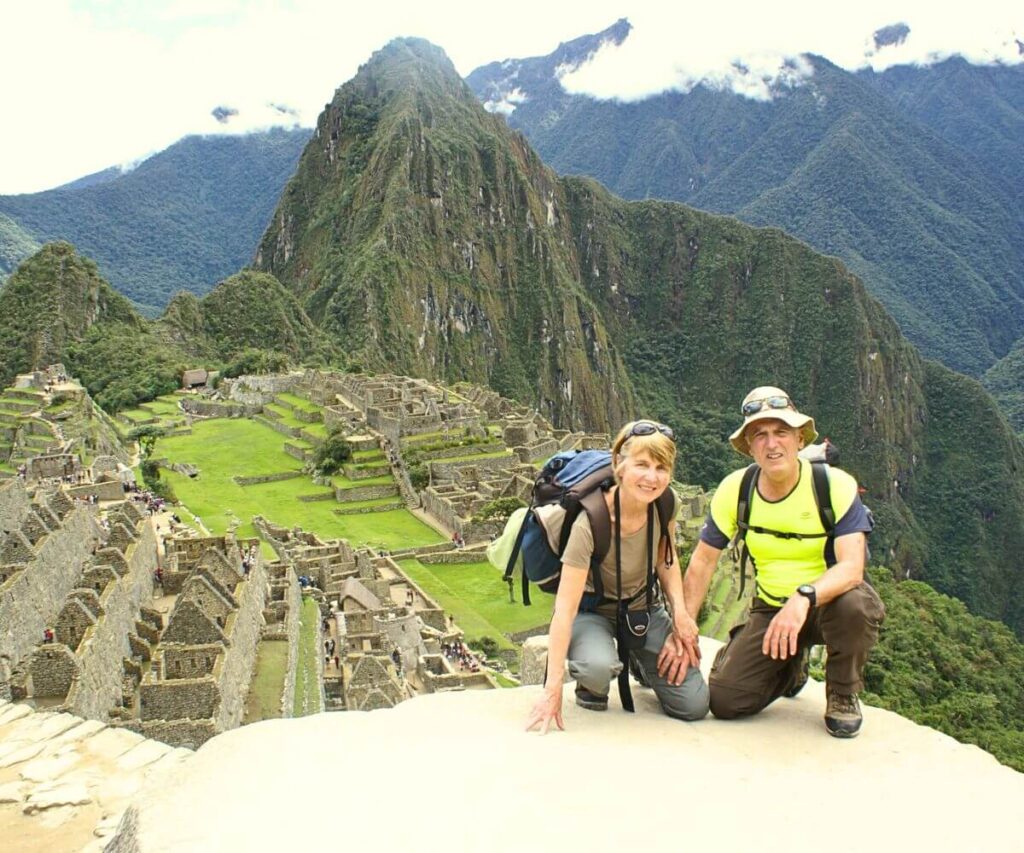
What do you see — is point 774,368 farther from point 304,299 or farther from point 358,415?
point 358,415

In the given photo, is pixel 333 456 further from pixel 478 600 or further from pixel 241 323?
pixel 241 323

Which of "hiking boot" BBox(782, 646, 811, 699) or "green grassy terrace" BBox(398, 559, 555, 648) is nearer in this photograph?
"hiking boot" BBox(782, 646, 811, 699)

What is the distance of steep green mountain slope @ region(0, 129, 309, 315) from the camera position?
147m

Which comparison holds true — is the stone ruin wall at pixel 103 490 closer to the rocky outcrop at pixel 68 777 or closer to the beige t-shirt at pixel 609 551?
the rocky outcrop at pixel 68 777

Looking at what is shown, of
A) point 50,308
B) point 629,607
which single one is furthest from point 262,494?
point 50,308

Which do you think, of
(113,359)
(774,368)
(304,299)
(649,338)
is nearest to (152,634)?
(113,359)

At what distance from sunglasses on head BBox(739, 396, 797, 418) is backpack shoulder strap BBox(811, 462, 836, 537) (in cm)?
43

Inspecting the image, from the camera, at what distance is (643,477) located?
520 cm

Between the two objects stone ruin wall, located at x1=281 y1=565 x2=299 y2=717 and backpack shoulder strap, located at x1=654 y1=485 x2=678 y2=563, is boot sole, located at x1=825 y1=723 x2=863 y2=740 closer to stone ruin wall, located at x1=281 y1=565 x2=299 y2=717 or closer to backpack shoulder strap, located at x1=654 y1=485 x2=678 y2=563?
backpack shoulder strap, located at x1=654 y1=485 x2=678 y2=563

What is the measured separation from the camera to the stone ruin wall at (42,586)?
1110 centimetres

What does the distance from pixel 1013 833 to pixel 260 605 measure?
45.8 feet

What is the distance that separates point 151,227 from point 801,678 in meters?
176

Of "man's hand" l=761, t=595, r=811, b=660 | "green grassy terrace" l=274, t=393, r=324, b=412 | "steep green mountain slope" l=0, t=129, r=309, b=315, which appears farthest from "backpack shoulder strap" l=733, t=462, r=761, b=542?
"steep green mountain slope" l=0, t=129, r=309, b=315

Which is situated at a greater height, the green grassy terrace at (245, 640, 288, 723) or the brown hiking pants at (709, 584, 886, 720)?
the brown hiking pants at (709, 584, 886, 720)
